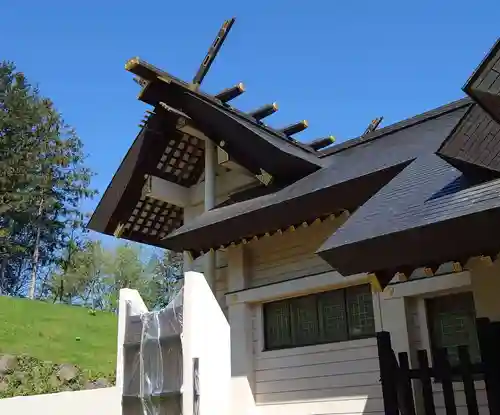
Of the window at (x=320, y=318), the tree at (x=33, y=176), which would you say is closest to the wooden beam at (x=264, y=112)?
the window at (x=320, y=318)

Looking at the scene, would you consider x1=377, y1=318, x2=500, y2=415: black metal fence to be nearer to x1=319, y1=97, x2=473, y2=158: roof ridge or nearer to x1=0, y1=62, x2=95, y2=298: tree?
x1=319, y1=97, x2=473, y2=158: roof ridge

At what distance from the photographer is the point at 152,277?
153ft

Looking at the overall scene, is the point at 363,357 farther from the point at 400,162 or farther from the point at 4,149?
the point at 4,149

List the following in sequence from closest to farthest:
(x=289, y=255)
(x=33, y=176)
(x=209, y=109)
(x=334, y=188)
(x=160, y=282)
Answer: (x=334, y=188) → (x=289, y=255) → (x=209, y=109) → (x=33, y=176) → (x=160, y=282)

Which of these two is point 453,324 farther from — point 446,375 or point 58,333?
point 58,333

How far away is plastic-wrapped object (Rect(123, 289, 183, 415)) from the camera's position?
24.7 ft

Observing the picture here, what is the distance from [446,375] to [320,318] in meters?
2.69

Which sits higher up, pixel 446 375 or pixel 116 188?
pixel 116 188

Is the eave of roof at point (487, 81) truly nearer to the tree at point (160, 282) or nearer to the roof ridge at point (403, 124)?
the roof ridge at point (403, 124)

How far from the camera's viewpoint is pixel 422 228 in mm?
5090

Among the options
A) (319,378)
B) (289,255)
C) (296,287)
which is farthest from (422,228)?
(289,255)

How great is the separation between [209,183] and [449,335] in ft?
14.0

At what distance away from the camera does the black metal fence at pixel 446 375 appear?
17.6 feet

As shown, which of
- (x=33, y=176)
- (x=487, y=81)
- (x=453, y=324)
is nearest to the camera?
(x=487, y=81)
